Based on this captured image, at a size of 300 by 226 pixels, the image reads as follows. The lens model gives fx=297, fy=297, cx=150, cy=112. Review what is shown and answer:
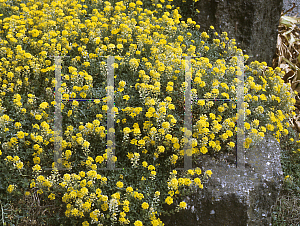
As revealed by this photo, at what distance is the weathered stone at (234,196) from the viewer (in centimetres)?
320

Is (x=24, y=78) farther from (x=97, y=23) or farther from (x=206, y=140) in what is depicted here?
(x=206, y=140)

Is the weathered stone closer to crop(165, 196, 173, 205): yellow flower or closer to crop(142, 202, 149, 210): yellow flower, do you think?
crop(165, 196, 173, 205): yellow flower

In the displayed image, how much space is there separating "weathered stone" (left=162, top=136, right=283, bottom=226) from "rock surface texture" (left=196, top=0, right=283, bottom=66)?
2.74 metres

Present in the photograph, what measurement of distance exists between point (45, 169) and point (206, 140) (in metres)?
1.80

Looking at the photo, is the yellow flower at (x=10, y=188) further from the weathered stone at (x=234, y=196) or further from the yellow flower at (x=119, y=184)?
the weathered stone at (x=234, y=196)

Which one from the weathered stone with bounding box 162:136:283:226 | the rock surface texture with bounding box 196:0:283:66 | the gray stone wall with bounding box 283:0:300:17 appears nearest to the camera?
the weathered stone with bounding box 162:136:283:226

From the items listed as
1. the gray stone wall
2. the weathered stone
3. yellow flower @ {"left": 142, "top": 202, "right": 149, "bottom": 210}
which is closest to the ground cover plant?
yellow flower @ {"left": 142, "top": 202, "right": 149, "bottom": 210}

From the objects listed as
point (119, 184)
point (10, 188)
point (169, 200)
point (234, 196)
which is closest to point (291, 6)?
point (234, 196)

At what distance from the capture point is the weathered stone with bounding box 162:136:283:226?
3195 millimetres

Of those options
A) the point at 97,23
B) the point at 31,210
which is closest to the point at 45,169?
the point at 31,210

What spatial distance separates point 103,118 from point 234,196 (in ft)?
5.67

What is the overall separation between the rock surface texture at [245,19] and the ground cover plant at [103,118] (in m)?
0.85

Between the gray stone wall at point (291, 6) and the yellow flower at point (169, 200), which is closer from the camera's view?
the yellow flower at point (169, 200)

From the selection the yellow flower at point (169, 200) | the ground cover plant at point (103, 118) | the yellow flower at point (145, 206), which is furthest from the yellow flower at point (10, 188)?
the yellow flower at point (169, 200)
